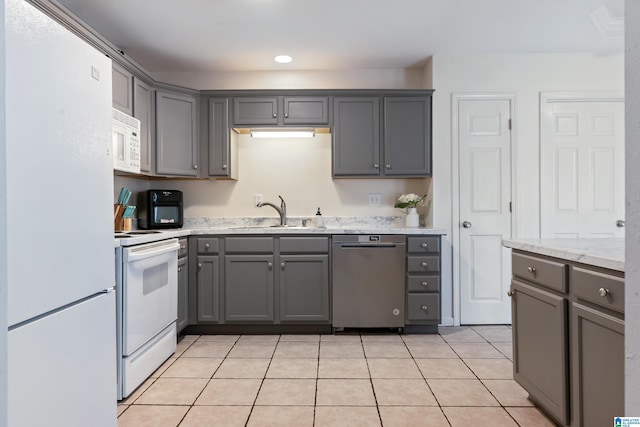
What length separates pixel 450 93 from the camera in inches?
136

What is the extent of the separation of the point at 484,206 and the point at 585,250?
1.98 meters

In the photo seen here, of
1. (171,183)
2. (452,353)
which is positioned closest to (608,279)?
(452,353)

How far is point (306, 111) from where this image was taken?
3.45m

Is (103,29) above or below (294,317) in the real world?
above

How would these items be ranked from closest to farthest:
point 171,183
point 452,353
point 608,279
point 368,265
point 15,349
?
point 15,349
point 608,279
point 452,353
point 368,265
point 171,183

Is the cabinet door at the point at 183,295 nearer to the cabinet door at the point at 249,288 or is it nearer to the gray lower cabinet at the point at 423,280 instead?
the cabinet door at the point at 249,288

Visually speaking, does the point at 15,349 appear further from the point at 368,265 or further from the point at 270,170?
the point at 270,170

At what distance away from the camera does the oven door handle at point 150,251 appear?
2086 millimetres

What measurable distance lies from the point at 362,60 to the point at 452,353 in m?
2.63

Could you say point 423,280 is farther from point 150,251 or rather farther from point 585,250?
point 150,251

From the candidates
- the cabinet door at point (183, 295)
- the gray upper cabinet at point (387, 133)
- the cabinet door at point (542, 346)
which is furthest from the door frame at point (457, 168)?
the cabinet door at point (183, 295)

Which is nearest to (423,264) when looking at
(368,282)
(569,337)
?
(368,282)

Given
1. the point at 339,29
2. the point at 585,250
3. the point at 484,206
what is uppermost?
the point at 339,29

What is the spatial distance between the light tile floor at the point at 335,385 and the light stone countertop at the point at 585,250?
858 millimetres
